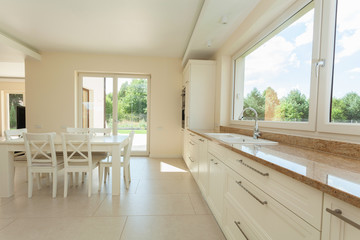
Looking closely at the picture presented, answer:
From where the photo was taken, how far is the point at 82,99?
461 centimetres

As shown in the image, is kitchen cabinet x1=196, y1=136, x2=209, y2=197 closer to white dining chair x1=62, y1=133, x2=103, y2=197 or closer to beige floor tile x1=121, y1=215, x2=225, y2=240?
beige floor tile x1=121, y1=215, x2=225, y2=240

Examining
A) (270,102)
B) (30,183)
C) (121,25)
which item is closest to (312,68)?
(270,102)

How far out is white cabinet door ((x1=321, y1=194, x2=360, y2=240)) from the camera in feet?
1.73

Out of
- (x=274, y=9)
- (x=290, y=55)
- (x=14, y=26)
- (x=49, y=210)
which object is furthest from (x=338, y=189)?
(x=14, y=26)

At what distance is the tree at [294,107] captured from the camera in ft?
5.46

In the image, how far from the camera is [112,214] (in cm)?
195

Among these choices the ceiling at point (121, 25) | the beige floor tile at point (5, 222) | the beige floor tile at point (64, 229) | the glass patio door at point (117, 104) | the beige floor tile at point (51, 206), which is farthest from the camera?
the glass patio door at point (117, 104)

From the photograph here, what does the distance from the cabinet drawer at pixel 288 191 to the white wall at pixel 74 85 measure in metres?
3.56

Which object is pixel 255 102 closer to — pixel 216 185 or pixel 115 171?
pixel 216 185

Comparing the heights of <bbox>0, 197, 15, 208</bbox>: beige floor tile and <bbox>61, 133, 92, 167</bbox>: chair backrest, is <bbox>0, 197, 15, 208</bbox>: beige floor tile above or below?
below

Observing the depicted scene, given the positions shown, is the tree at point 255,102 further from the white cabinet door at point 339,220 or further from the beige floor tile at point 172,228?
the white cabinet door at point 339,220

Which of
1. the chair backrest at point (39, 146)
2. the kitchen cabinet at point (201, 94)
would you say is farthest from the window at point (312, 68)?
the chair backrest at point (39, 146)

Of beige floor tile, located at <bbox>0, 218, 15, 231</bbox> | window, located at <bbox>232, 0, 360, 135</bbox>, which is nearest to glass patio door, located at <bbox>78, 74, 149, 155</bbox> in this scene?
beige floor tile, located at <bbox>0, 218, 15, 231</bbox>

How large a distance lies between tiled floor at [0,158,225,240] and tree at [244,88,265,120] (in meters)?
1.42
